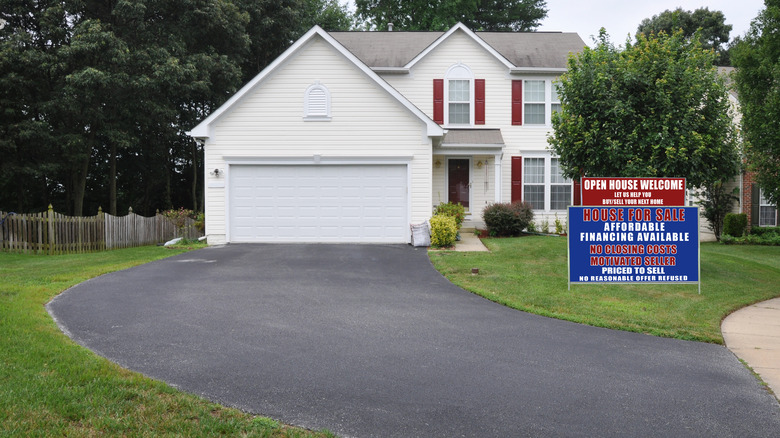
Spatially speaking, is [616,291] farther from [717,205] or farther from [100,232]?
[100,232]

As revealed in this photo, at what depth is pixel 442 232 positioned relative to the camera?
630 inches

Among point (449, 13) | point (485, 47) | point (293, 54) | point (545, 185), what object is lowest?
point (545, 185)

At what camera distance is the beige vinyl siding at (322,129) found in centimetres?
1731

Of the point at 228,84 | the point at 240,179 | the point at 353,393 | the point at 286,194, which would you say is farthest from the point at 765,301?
the point at 228,84

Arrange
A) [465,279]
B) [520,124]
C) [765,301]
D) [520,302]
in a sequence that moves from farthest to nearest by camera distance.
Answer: [520,124], [465,279], [765,301], [520,302]

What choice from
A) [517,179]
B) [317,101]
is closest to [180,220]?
[317,101]

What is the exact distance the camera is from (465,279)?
37.7ft

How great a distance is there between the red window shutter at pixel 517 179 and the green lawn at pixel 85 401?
1674cm

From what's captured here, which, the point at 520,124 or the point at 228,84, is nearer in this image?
the point at 520,124

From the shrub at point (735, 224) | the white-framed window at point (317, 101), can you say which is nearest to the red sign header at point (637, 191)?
the white-framed window at point (317, 101)

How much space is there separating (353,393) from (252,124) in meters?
13.4

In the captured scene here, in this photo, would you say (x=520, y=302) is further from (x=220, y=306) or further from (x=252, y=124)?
(x=252, y=124)

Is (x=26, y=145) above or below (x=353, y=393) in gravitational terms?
above

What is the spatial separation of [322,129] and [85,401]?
13.3 m
